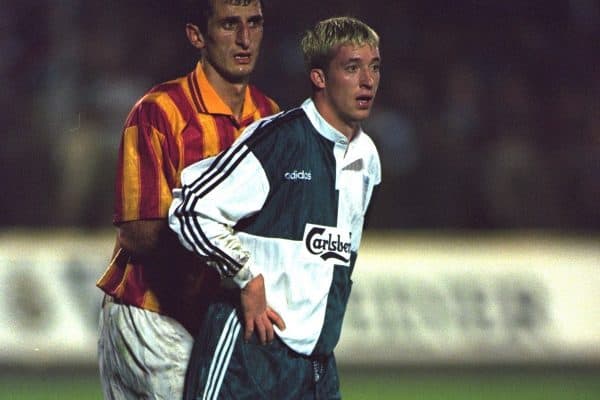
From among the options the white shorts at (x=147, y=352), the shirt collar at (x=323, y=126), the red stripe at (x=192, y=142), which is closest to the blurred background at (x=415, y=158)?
the white shorts at (x=147, y=352)

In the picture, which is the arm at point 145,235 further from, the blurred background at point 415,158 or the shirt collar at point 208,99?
the blurred background at point 415,158

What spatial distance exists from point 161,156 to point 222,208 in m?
0.53

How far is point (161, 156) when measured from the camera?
4.76m

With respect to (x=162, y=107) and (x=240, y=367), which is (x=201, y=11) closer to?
(x=162, y=107)

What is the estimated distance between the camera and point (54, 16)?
11984 millimetres

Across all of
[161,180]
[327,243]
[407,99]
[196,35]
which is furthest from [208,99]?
[407,99]

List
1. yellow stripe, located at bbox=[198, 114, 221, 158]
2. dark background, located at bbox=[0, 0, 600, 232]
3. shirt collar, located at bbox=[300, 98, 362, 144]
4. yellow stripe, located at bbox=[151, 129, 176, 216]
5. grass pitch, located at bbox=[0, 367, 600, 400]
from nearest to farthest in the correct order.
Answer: shirt collar, located at bbox=[300, 98, 362, 144] → yellow stripe, located at bbox=[151, 129, 176, 216] → yellow stripe, located at bbox=[198, 114, 221, 158] → grass pitch, located at bbox=[0, 367, 600, 400] → dark background, located at bbox=[0, 0, 600, 232]

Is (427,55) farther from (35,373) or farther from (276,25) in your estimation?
(35,373)

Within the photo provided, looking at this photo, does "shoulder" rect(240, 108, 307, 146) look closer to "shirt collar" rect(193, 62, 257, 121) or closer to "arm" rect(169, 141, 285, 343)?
"arm" rect(169, 141, 285, 343)

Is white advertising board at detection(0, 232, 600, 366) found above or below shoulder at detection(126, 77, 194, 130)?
below

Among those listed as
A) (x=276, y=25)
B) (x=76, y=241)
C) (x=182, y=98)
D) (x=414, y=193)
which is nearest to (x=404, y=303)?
(x=414, y=193)

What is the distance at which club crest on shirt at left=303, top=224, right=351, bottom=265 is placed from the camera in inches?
175

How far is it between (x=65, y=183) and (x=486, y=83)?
13.4 feet

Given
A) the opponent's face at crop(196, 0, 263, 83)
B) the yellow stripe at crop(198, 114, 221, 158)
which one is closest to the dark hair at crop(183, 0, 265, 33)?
the opponent's face at crop(196, 0, 263, 83)
